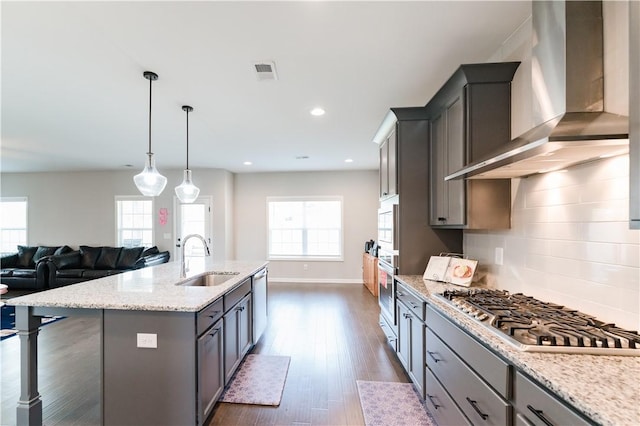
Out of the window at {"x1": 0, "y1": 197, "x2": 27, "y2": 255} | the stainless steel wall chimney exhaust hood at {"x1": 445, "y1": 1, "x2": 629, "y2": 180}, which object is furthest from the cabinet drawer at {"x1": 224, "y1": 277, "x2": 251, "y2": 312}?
the window at {"x1": 0, "y1": 197, "x2": 27, "y2": 255}

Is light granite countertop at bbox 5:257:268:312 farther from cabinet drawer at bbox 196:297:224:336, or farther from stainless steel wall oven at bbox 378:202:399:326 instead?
stainless steel wall oven at bbox 378:202:399:326

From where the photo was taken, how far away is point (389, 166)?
10.2 feet

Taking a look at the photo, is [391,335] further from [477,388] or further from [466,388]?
[477,388]

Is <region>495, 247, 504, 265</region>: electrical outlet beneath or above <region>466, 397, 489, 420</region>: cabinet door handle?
above

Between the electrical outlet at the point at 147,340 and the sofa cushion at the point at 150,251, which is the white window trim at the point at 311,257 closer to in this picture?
the sofa cushion at the point at 150,251

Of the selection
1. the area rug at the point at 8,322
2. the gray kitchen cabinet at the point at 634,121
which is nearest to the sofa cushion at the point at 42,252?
the area rug at the point at 8,322

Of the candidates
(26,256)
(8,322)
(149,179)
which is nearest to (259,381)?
(149,179)

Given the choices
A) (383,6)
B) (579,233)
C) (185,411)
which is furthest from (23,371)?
(579,233)

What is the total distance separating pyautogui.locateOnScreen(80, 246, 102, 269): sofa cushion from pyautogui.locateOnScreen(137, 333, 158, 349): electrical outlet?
5.57 m

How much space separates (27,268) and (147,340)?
22.1ft

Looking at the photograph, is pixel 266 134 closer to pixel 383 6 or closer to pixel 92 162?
pixel 383 6

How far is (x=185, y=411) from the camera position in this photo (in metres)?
1.80

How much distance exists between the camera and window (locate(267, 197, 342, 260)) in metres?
6.89

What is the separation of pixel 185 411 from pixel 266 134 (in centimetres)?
327
